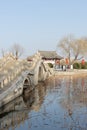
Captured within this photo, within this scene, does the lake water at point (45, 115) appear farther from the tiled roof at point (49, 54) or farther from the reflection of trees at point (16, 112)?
the tiled roof at point (49, 54)

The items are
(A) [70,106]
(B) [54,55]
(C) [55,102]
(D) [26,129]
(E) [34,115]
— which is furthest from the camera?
(B) [54,55]

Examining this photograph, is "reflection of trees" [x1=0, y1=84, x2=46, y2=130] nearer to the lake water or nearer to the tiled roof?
the lake water

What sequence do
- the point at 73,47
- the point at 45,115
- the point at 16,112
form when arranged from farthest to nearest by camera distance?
the point at 73,47 < the point at 16,112 < the point at 45,115

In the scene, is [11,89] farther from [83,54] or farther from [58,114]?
[83,54]

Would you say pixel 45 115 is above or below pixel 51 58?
above

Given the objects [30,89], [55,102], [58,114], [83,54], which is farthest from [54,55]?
[58,114]

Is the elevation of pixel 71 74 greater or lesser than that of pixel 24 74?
lesser

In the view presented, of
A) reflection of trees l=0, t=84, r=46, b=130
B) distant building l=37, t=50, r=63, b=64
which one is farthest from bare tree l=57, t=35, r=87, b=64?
reflection of trees l=0, t=84, r=46, b=130

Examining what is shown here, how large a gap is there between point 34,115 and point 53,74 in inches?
1286

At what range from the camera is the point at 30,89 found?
27.9 metres

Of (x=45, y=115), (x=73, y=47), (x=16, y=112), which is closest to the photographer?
(x=45, y=115)

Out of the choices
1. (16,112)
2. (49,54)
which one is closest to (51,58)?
(49,54)

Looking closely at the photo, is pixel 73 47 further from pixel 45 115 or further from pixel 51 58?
pixel 45 115

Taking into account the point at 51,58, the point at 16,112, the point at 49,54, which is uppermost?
the point at 16,112
